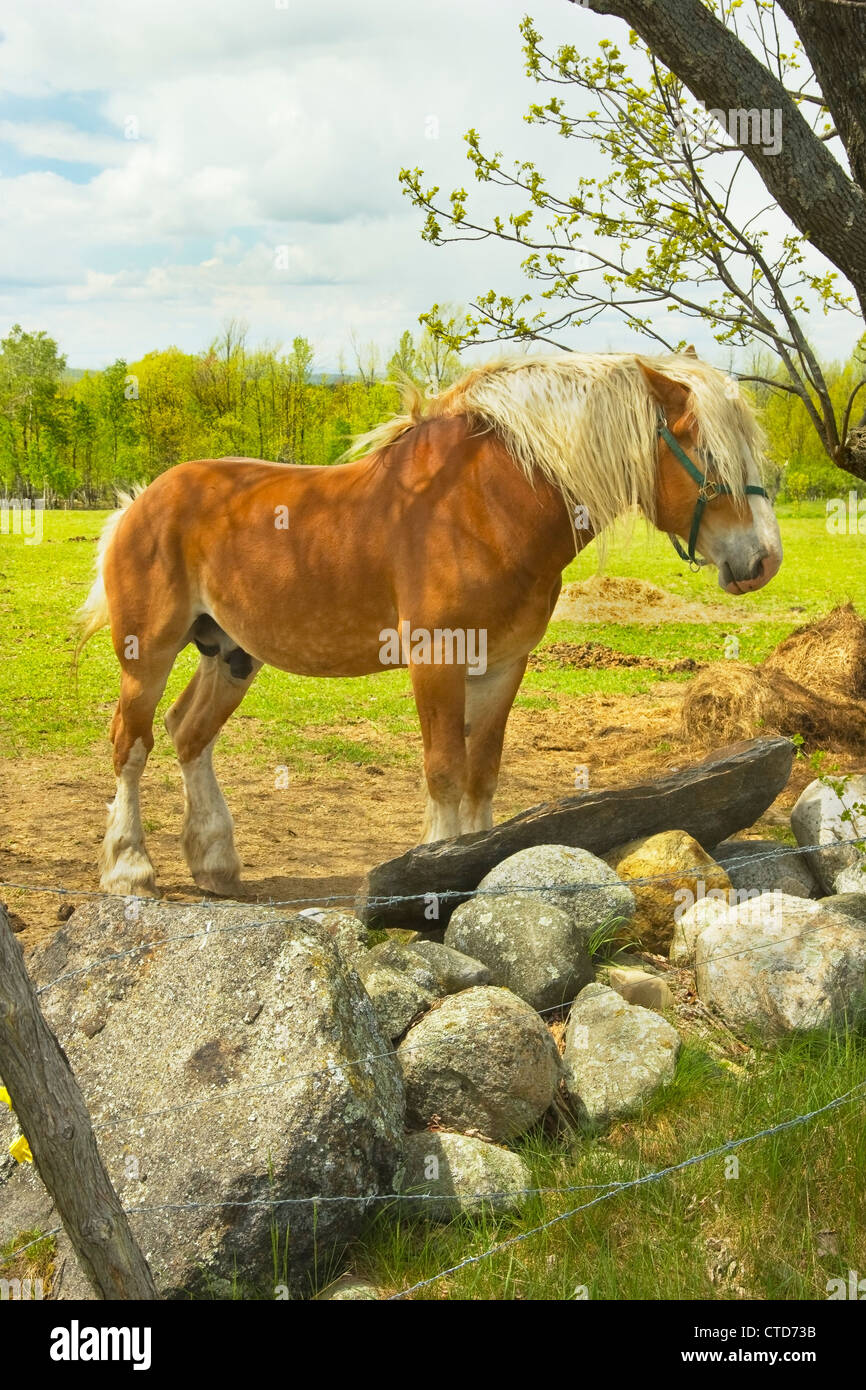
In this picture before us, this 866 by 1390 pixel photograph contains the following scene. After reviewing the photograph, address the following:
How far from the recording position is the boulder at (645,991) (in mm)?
4289

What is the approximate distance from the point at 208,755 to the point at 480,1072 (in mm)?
3261

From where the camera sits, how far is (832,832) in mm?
5523

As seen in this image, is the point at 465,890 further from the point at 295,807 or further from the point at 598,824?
the point at 295,807

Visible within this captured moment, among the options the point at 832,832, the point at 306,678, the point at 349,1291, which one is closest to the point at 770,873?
the point at 832,832

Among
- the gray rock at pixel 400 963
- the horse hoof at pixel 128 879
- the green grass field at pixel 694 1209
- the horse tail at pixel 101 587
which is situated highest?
the horse tail at pixel 101 587

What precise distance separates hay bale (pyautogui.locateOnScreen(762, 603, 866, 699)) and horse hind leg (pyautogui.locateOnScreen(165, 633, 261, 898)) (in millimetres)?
4303

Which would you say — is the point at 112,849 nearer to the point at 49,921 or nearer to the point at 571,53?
the point at 49,921

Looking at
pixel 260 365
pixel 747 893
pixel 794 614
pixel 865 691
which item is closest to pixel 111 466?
pixel 260 365

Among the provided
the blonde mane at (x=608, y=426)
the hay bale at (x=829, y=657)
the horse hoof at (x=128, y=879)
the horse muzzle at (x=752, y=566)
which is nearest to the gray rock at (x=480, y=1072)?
the horse muzzle at (x=752, y=566)

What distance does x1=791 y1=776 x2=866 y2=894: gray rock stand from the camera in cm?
511

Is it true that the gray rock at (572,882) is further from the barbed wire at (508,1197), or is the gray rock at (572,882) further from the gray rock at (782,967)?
the barbed wire at (508,1197)

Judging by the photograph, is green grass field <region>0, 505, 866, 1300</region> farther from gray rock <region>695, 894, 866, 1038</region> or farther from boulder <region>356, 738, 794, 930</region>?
boulder <region>356, 738, 794, 930</region>

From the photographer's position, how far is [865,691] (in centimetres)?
873

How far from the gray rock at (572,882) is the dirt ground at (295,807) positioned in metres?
1.26
